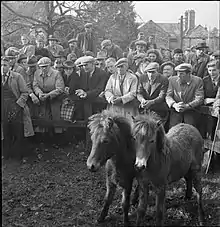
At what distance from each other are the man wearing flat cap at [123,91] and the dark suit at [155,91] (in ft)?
0.58

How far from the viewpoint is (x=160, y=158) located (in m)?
4.77

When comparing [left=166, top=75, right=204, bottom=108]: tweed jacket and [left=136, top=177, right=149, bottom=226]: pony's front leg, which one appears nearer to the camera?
[left=136, top=177, right=149, bottom=226]: pony's front leg

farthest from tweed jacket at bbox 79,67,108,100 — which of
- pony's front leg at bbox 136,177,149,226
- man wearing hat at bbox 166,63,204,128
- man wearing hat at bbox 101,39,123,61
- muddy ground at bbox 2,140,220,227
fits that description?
pony's front leg at bbox 136,177,149,226

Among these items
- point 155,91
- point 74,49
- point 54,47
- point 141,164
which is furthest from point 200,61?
point 141,164

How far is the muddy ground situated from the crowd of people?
3.24ft

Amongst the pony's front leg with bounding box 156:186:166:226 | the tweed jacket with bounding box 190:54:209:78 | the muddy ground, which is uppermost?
the tweed jacket with bounding box 190:54:209:78

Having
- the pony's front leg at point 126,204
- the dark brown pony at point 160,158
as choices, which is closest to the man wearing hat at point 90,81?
the dark brown pony at point 160,158

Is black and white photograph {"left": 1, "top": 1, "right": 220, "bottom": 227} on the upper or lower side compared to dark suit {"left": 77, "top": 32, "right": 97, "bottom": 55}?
lower

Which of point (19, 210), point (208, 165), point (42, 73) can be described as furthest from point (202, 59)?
point (19, 210)

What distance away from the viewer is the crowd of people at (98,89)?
698 centimetres

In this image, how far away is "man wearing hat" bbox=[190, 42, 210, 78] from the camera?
8.73 meters

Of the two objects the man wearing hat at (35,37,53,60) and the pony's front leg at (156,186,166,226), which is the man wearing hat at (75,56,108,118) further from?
the pony's front leg at (156,186,166,226)

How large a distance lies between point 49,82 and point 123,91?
1763 mm

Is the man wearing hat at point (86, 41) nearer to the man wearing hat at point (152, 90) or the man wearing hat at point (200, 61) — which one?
the man wearing hat at point (200, 61)
